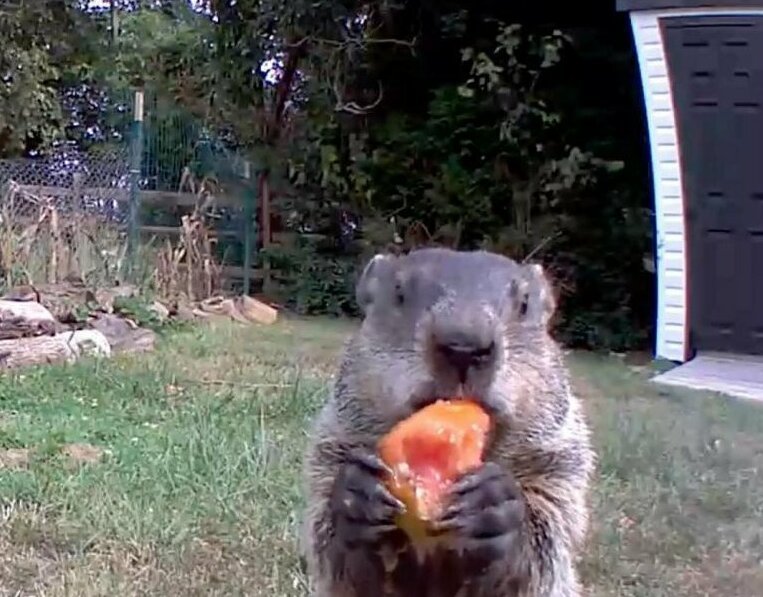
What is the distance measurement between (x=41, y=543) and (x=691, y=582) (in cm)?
196

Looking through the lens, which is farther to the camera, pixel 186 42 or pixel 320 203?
pixel 186 42

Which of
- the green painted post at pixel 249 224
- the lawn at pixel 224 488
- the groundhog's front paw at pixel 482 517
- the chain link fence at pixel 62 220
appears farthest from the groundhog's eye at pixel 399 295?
the green painted post at pixel 249 224

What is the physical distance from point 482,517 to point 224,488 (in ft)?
8.99

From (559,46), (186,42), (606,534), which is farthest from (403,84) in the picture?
(606,534)

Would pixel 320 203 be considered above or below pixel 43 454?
above

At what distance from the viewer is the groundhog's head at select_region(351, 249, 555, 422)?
6.29ft

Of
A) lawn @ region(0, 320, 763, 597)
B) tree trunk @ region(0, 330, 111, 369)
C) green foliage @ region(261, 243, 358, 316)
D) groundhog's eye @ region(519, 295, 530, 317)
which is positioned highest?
groundhog's eye @ region(519, 295, 530, 317)

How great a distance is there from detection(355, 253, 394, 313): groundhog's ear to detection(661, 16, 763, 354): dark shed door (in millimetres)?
7163

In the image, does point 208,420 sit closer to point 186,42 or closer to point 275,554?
point 275,554

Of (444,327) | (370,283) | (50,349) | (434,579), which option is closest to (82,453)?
(50,349)

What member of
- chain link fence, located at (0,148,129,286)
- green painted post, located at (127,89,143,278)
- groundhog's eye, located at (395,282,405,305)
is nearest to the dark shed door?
chain link fence, located at (0,148,129,286)

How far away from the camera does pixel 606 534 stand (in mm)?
4453

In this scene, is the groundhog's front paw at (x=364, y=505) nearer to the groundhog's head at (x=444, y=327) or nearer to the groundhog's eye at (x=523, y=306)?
the groundhog's head at (x=444, y=327)

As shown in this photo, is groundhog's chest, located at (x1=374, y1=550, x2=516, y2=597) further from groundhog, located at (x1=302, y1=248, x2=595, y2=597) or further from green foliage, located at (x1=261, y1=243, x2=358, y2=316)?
green foliage, located at (x1=261, y1=243, x2=358, y2=316)
